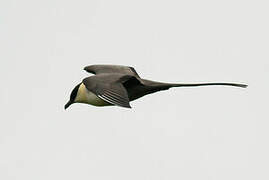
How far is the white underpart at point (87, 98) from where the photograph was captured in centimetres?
2148

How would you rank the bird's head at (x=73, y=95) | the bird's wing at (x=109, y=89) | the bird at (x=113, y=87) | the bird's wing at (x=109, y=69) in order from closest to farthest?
1. the bird's wing at (x=109, y=89)
2. the bird at (x=113, y=87)
3. the bird's head at (x=73, y=95)
4. the bird's wing at (x=109, y=69)

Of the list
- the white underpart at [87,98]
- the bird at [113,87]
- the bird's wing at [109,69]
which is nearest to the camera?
the bird at [113,87]

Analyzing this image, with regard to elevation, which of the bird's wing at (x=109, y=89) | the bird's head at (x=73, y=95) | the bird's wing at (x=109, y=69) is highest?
the bird's wing at (x=109, y=89)

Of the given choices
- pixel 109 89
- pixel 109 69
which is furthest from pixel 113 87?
pixel 109 69

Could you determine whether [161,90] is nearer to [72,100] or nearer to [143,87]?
[143,87]

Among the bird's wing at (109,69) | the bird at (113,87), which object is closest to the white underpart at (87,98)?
the bird at (113,87)

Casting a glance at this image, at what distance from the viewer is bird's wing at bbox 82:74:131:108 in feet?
62.7

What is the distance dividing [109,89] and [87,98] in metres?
2.34

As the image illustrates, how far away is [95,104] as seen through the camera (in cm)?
2162

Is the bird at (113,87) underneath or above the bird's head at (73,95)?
above

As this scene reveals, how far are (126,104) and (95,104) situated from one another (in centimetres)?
286

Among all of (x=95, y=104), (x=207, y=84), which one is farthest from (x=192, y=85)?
(x=95, y=104)

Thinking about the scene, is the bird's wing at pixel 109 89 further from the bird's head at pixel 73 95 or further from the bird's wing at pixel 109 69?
the bird's wing at pixel 109 69

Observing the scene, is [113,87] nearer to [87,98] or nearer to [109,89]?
[109,89]
